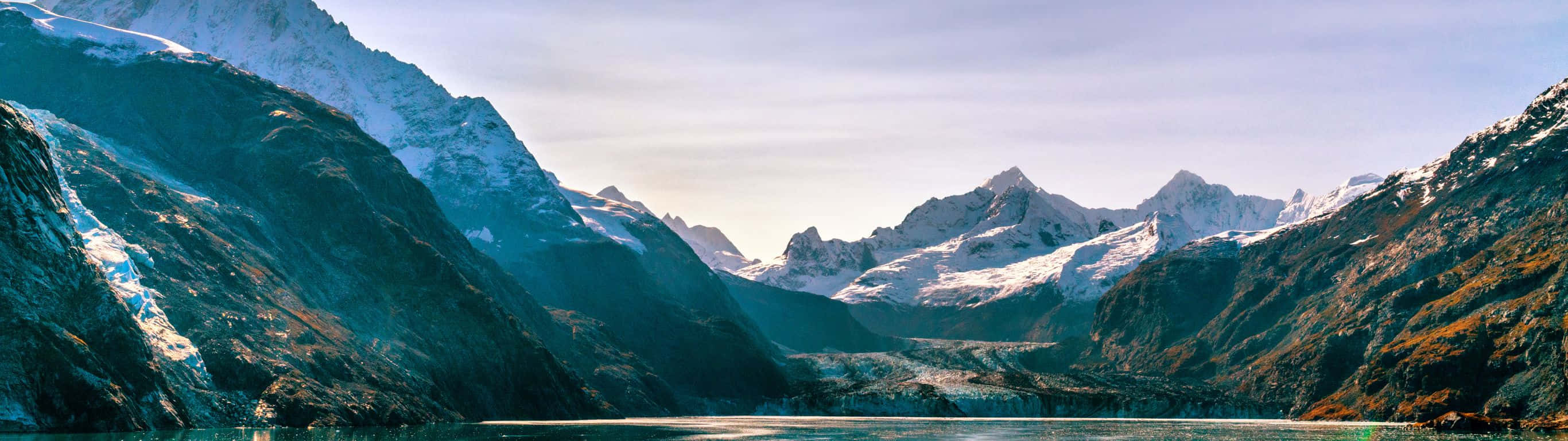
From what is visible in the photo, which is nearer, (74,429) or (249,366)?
(74,429)

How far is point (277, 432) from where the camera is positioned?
579ft

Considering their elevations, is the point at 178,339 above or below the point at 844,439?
above

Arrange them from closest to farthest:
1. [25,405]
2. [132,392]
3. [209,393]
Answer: [25,405], [132,392], [209,393]

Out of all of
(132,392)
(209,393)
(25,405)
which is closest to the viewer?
(25,405)

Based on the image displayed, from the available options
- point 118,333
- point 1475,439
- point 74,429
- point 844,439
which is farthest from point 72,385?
point 1475,439

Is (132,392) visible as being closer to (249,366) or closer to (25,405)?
(25,405)

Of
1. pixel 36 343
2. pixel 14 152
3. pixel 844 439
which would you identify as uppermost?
pixel 14 152

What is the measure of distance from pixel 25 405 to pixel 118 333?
24010mm

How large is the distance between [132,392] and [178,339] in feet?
89.8

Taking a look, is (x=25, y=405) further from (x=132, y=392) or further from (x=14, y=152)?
(x=14, y=152)

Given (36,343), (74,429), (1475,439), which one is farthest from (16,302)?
(1475,439)

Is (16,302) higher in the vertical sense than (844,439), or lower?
higher

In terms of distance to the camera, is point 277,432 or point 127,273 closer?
point 277,432

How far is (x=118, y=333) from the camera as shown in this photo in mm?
171000
